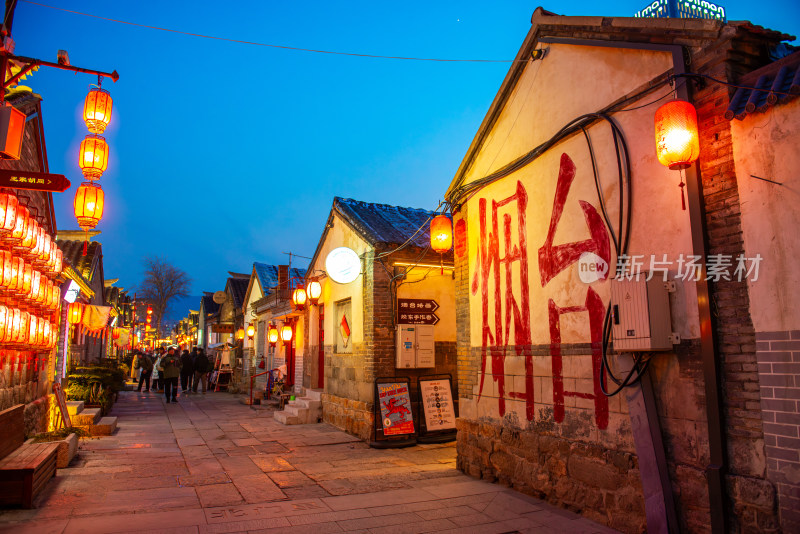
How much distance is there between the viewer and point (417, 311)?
11.9 m

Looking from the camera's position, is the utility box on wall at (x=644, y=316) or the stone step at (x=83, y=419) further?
the stone step at (x=83, y=419)

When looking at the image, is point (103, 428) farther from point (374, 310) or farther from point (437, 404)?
point (437, 404)

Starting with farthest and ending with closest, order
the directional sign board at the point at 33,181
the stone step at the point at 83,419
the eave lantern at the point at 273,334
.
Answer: the eave lantern at the point at 273,334
the stone step at the point at 83,419
the directional sign board at the point at 33,181

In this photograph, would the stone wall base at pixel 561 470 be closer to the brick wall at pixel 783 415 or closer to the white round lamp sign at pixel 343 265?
the brick wall at pixel 783 415

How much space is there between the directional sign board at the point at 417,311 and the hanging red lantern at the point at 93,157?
644cm

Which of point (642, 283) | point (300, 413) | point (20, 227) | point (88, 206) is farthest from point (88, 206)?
point (642, 283)

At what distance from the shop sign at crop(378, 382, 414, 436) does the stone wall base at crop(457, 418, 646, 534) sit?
2.88 metres

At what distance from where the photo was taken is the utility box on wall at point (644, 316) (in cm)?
479

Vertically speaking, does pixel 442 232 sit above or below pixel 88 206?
below

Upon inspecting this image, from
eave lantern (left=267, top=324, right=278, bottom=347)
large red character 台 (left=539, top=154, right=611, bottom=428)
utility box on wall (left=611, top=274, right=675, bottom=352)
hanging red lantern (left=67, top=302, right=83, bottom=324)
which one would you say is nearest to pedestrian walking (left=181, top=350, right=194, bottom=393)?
eave lantern (left=267, top=324, right=278, bottom=347)

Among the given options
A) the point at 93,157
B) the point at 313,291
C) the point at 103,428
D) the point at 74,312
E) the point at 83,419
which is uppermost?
the point at 93,157

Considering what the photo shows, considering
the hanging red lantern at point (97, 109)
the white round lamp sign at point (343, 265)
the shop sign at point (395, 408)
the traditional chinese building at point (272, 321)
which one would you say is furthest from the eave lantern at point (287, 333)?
the hanging red lantern at point (97, 109)

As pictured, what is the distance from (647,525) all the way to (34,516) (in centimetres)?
646

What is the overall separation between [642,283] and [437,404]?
7253 millimetres
